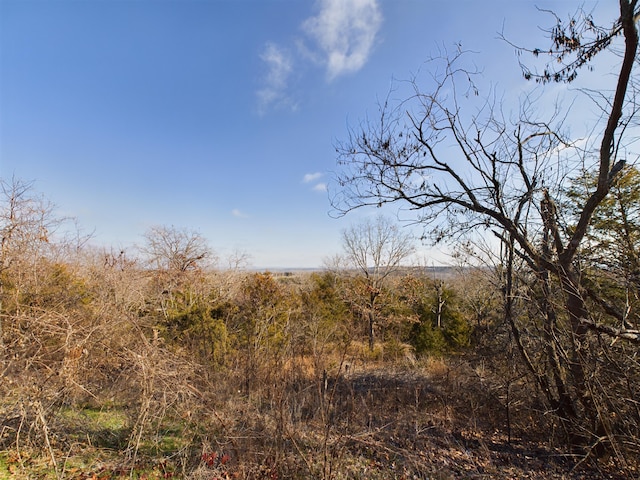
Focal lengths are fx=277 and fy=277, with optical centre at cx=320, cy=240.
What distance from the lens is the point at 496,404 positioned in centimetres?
630

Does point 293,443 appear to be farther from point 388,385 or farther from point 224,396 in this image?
point 388,385

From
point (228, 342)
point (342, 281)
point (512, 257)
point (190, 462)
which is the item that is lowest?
point (190, 462)

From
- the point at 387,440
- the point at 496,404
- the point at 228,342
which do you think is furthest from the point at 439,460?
the point at 228,342

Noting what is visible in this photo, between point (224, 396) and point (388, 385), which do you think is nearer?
point (224, 396)

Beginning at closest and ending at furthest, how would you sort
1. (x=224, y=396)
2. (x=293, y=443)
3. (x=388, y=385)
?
(x=293, y=443) < (x=224, y=396) < (x=388, y=385)

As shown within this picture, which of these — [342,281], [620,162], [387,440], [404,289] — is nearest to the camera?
[620,162]

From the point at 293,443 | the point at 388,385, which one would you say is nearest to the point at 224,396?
the point at 293,443

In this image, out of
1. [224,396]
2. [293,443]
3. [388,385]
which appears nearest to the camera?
[293,443]

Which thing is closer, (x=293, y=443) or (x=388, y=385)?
(x=293, y=443)

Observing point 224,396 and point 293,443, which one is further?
point 224,396

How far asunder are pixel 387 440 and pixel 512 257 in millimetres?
3947

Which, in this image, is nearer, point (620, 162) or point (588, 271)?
point (620, 162)

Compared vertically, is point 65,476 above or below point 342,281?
below

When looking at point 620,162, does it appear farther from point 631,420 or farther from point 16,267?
point 16,267
